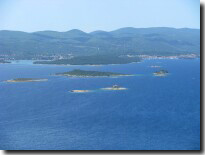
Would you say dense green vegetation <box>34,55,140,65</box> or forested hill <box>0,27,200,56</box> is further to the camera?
forested hill <box>0,27,200,56</box>

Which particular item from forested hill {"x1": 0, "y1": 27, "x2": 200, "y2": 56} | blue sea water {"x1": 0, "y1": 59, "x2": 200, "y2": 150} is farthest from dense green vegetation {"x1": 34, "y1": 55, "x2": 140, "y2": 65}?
blue sea water {"x1": 0, "y1": 59, "x2": 200, "y2": 150}

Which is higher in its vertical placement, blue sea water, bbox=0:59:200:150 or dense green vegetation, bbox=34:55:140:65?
dense green vegetation, bbox=34:55:140:65

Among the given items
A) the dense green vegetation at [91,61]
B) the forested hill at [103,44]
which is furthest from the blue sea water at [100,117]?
the forested hill at [103,44]

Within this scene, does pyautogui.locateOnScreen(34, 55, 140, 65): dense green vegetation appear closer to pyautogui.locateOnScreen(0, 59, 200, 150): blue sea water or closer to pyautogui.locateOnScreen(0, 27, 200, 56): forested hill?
pyautogui.locateOnScreen(0, 27, 200, 56): forested hill

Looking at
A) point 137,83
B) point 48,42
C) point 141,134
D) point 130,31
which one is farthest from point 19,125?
point 130,31

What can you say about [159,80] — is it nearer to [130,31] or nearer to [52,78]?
[52,78]

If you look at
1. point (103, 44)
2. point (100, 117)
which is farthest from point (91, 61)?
point (100, 117)
